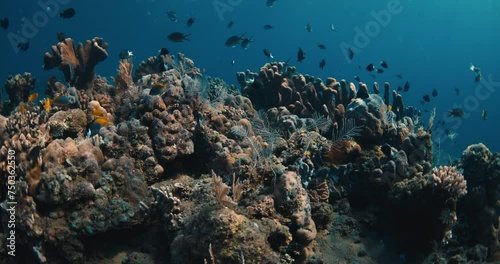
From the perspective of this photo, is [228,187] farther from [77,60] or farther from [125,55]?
[77,60]

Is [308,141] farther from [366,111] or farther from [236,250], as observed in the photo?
[236,250]

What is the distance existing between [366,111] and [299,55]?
368 centimetres

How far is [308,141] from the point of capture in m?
Result: 5.99

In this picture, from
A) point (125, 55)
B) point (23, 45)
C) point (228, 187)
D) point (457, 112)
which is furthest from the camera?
point (457, 112)

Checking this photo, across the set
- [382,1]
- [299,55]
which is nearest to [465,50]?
[382,1]

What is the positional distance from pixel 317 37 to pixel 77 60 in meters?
163

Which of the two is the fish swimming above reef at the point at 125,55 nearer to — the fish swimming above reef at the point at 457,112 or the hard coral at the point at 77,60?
the hard coral at the point at 77,60

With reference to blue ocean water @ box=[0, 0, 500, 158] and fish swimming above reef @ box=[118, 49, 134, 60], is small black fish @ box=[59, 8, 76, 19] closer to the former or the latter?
fish swimming above reef @ box=[118, 49, 134, 60]

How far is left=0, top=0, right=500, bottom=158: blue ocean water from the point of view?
96312 mm

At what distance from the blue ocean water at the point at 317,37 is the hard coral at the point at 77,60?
79465 mm

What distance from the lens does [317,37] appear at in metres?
162

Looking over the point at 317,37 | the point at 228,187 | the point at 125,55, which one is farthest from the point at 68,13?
the point at 317,37

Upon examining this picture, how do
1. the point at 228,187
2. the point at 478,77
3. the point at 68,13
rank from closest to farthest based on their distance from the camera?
1. the point at 228,187
2. the point at 68,13
3. the point at 478,77

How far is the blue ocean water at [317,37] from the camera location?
96312mm
